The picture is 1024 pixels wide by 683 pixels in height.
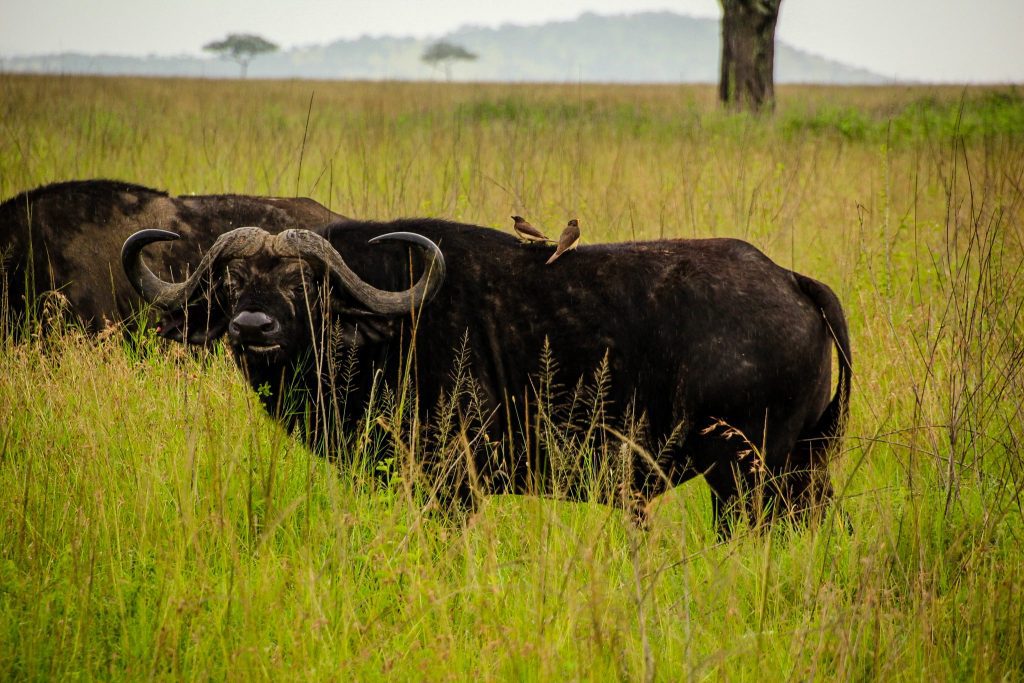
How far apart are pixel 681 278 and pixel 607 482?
0.92 meters

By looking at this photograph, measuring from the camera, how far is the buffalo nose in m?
3.68

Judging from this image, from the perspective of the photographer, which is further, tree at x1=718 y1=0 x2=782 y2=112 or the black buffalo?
tree at x1=718 y1=0 x2=782 y2=112

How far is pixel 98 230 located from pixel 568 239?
3.57 m

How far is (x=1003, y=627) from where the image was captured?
2.83 metres

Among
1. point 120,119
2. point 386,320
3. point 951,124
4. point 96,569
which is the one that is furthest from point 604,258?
point 120,119

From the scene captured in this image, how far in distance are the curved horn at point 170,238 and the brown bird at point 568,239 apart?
1.32 metres

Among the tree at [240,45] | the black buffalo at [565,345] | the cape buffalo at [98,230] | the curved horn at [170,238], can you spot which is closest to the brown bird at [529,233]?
the black buffalo at [565,345]

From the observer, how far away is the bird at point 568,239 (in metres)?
3.96

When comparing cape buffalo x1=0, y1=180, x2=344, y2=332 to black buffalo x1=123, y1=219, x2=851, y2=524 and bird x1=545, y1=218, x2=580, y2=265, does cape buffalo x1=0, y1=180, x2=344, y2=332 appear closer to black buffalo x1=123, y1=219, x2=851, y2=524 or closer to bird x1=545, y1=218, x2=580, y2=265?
black buffalo x1=123, y1=219, x2=851, y2=524

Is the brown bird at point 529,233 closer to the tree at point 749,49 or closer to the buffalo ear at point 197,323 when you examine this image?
the buffalo ear at point 197,323

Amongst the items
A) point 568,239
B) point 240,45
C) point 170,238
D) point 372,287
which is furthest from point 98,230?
point 240,45

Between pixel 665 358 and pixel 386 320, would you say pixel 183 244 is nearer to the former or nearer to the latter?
pixel 386 320

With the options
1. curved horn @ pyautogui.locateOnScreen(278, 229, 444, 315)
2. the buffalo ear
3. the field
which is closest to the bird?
curved horn @ pyautogui.locateOnScreen(278, 229, 444, 315)

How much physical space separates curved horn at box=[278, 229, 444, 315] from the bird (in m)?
0.52
